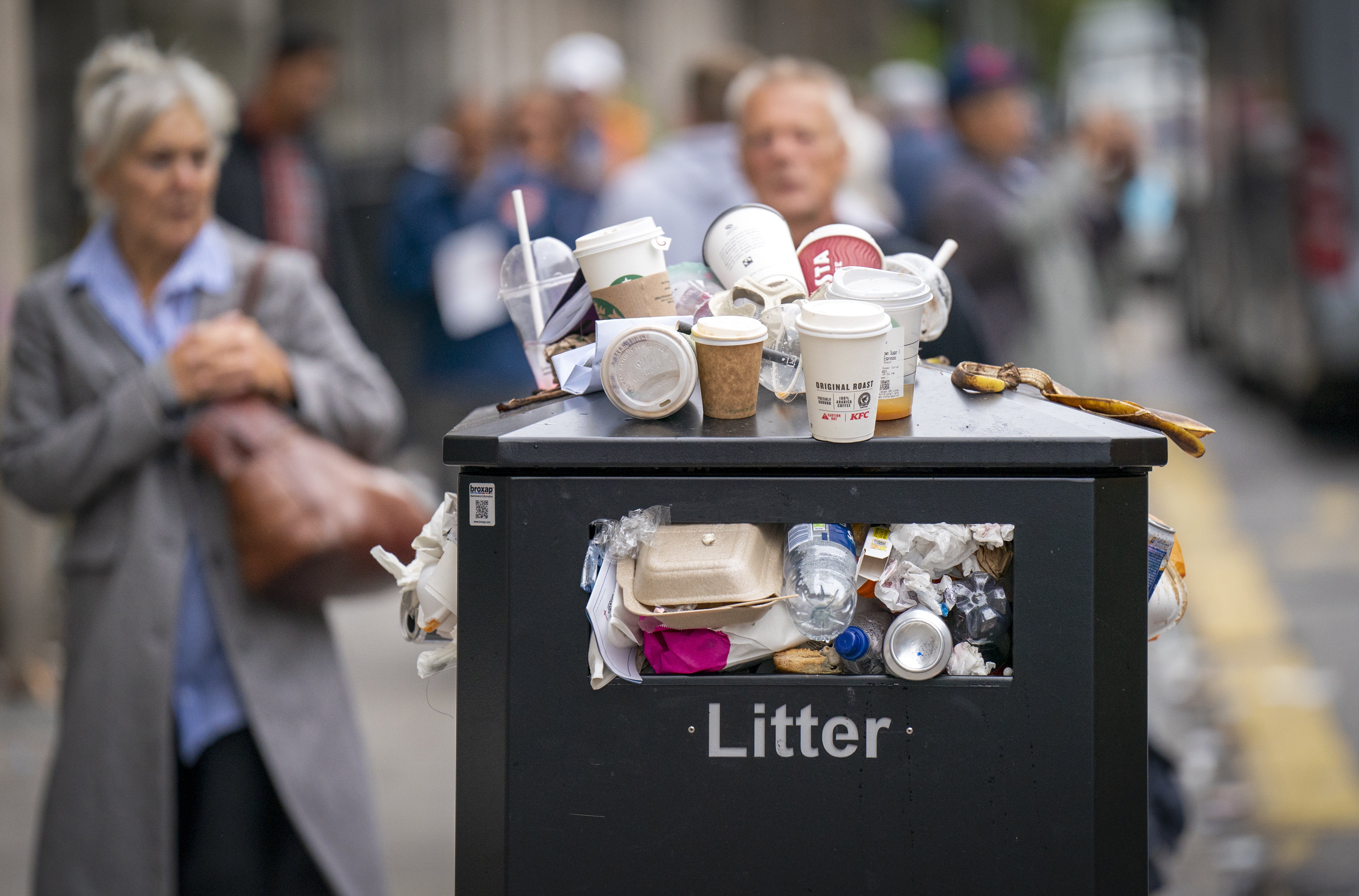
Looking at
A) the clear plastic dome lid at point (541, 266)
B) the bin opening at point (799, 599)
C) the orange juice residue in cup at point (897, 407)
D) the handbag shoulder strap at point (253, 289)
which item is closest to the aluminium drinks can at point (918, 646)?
the bin opening at point (799, 599)

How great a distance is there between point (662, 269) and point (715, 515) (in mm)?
414

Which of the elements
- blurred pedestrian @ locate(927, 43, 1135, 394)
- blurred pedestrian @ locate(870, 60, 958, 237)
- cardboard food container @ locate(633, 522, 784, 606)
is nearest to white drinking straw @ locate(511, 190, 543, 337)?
cardboard food container @ locate(633, 522, 784, 606)

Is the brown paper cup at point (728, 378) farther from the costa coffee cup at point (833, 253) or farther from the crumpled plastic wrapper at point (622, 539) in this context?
the costa coffee cup at point (833, 253)

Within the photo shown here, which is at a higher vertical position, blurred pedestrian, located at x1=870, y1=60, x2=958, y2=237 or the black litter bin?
blurred pedestrian, located at x1=870, y1=60, x2=958, y2=237

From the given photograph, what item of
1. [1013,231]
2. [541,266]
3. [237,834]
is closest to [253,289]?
[237,834]

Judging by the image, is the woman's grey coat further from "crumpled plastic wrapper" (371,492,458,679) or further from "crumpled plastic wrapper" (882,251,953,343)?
"crumpled plastic wrapper" (882,251,953,343)

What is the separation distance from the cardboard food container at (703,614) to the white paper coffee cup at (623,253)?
0.44m

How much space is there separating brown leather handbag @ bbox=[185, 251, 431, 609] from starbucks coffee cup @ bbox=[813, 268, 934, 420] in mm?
1377

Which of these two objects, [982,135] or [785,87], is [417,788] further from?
[982,135]

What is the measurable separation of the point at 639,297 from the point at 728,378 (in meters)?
0.25

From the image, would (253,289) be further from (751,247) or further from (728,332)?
(728,332)

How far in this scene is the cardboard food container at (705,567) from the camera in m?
1.72

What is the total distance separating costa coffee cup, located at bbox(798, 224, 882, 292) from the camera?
6.81ft

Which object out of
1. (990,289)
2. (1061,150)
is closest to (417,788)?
(990,289)
